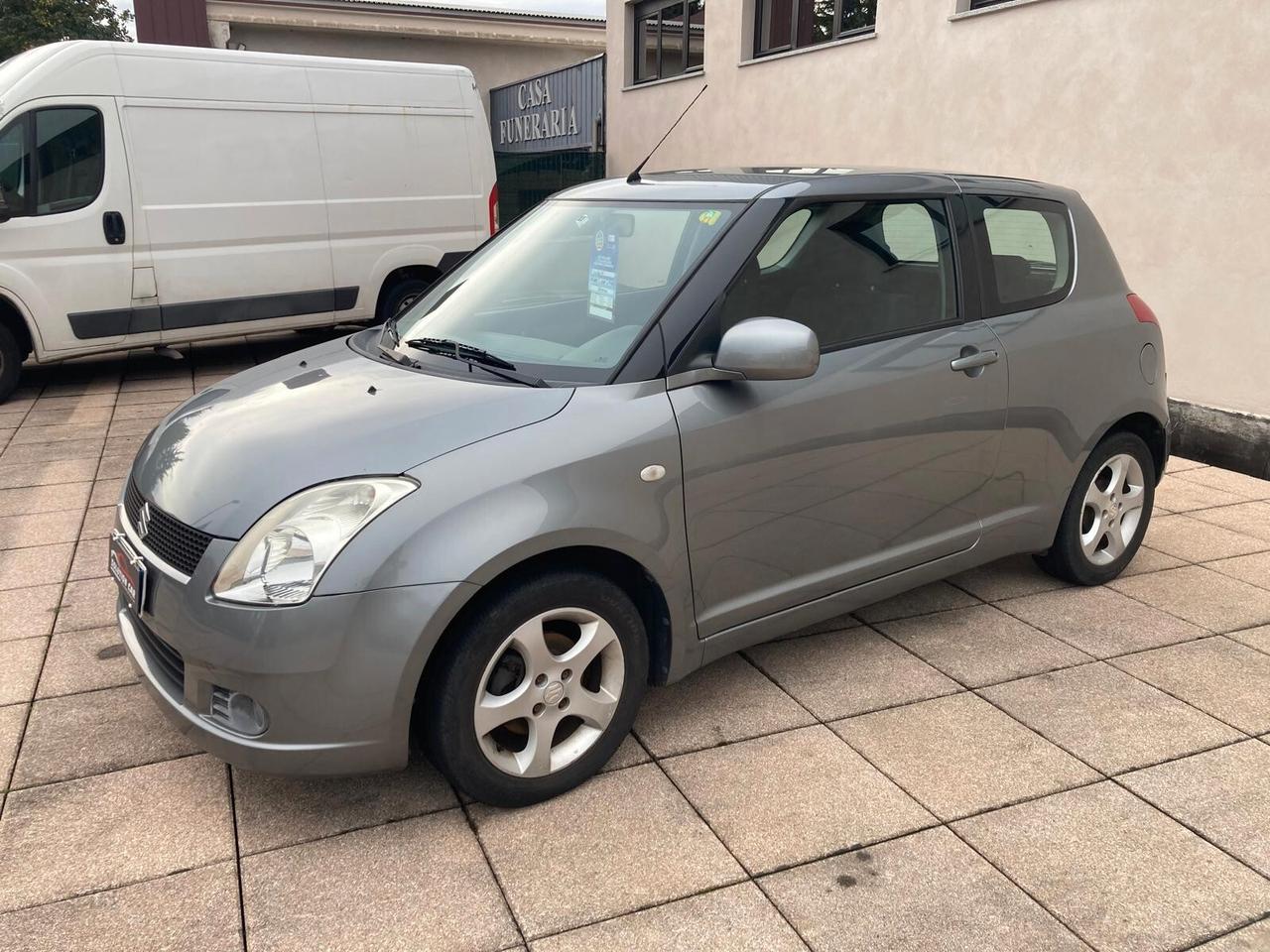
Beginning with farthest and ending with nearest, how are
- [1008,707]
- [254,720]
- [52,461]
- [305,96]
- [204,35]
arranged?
[204,35] → [305,96] → [52,461] → [1008,707] → [254,720]

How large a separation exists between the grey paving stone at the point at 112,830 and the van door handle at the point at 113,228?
19.8 feet

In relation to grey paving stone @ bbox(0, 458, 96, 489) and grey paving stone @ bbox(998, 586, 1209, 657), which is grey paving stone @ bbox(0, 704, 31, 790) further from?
grey paving stone @ bbox(998, 586, 1209, 657)

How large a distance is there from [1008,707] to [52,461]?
5.47 m

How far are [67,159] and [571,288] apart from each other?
237 inches

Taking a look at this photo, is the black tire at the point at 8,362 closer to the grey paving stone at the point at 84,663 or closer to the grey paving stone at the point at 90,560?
the grey paving stone at the point at 90,560

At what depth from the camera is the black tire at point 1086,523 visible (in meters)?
4.08

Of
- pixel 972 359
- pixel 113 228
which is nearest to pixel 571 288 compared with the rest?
pixel 972 359

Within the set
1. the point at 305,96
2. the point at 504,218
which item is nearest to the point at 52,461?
the point at 305,96

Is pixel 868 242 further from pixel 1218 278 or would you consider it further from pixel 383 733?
pixel 1218 278

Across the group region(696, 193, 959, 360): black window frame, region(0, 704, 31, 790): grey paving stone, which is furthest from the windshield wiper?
region(0, 704, 31, 790): grey paving stone

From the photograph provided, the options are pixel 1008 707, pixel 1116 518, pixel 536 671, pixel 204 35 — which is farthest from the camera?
pixel 204 35

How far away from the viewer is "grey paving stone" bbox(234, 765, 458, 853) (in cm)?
262

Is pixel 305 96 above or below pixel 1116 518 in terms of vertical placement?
above

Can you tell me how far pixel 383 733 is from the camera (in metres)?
2.46
